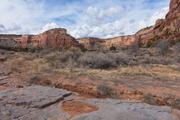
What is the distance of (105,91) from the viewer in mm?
10992

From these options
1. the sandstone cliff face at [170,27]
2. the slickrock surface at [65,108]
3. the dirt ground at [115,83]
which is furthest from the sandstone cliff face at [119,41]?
the slickrock surface at [65,108]

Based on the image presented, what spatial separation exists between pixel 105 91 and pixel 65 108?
5.01 metres

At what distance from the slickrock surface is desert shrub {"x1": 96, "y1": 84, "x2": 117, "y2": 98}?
4092mm

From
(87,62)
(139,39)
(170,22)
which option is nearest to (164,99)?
(87,62)

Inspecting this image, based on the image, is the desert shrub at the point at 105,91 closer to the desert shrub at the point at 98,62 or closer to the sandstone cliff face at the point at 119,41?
the desert shrub at the point at 98,62

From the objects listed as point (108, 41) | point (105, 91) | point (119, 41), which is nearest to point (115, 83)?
point (105, 91)

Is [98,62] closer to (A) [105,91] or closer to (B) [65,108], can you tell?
(A) [105,91]

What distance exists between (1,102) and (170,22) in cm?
5401

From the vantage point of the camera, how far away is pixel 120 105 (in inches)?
248

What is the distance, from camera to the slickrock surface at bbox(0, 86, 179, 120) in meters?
5.55

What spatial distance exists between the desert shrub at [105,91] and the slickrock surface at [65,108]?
4.09 meters

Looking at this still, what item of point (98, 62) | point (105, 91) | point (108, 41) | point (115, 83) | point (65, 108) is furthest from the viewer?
point (108, 41)

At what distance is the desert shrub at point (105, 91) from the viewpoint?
1094cm

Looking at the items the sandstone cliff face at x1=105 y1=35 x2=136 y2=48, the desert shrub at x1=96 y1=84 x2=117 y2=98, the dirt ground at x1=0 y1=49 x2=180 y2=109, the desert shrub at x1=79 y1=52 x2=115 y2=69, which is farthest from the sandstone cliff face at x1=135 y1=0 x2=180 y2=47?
the desert shrub at x1=96 y1=84 x2=117 y2=98
